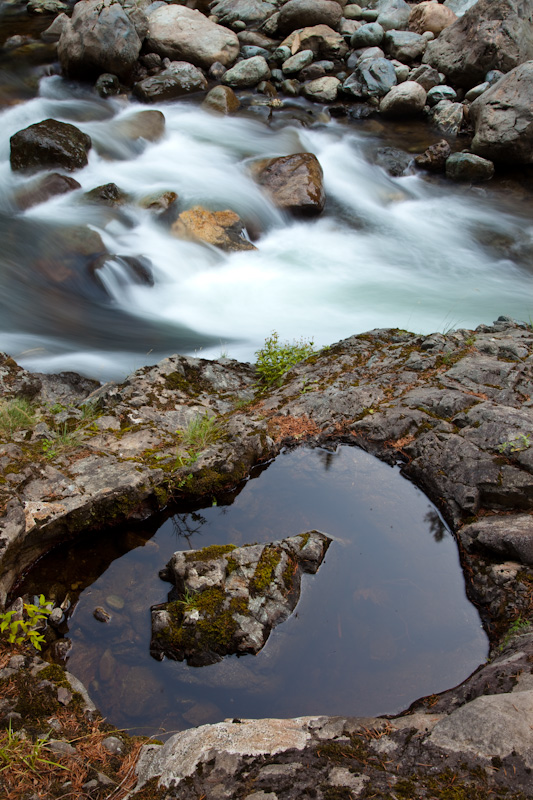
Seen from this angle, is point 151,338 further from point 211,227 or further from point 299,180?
point 299,180

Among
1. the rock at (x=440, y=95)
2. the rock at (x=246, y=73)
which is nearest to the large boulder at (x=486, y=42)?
the rock at (x=440, y=95)

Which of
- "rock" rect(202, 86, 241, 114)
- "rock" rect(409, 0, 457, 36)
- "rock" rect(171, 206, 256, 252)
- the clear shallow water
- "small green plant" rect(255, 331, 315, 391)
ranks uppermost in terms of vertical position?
"rock" rect(409, 0, 457, 36)

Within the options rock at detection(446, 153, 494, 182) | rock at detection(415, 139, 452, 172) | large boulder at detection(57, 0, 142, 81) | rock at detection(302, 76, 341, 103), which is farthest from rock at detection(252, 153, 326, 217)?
large boulder at detection(57, 0, 142, 81)

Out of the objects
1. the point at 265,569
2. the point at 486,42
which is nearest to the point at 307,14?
the point at 486,42

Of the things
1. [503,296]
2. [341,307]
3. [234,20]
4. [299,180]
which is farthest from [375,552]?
[234,20]

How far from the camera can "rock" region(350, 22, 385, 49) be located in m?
19.2

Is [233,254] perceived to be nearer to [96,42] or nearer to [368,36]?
[96,42]

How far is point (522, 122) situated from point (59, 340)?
12426 mm

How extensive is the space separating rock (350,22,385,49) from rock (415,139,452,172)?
23.2 feet

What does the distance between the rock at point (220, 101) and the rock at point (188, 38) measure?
2337 millimetres

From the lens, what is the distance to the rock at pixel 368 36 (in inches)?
754

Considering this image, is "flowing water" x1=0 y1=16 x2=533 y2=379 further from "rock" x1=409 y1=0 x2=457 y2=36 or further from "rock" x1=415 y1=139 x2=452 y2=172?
"rock" x1=409 y1=0 x2=457 y2=36

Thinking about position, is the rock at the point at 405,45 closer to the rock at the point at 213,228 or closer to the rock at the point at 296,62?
the rock at the point at 296,62

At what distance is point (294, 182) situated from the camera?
12492 mm
